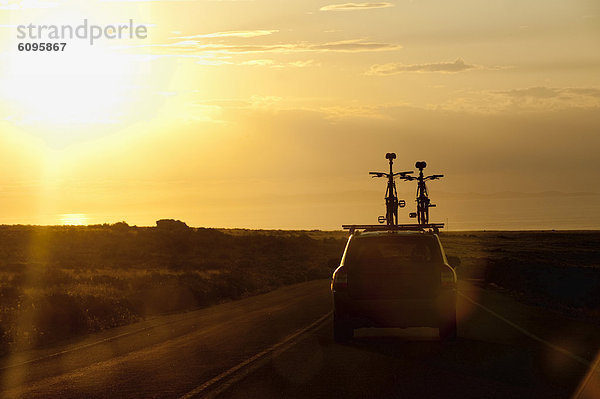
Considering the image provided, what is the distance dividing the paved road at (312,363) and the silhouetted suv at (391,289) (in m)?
0.45

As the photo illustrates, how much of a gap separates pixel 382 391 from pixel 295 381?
4.57ft

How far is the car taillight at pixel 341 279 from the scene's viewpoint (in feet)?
50.1

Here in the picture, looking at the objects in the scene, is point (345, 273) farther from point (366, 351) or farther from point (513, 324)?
point (513, 324)

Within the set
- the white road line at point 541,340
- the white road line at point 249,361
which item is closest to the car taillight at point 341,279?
the white road line at point 249,361

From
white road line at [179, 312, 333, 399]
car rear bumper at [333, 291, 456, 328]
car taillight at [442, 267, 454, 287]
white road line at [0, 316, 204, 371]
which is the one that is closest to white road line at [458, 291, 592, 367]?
car rear bumper at [333, 291, 456, 328]

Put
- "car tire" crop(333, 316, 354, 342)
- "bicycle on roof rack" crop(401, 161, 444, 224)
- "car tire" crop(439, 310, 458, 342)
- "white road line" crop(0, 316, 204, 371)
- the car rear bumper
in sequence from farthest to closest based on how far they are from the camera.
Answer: "bicycle on roof rack" crop(401, 161, 444, 224) → "car tire" crop(333, 316, 354, 342) → "car tire" crop(439, 310, 458, 342) → the car rear bumper → "white road line" crop(0, 316, 204, 371)

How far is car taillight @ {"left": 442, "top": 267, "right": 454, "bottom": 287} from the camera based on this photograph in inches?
588

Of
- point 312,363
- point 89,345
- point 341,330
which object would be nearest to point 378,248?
point 341,330

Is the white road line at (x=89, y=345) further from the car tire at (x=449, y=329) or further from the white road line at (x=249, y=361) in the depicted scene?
the car tire at (x=449, y=329)

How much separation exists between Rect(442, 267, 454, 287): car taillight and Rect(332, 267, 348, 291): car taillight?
5.52ft

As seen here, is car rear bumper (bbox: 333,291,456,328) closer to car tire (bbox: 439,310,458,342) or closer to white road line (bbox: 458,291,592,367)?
car tire (bbox: 439,310,458,342)

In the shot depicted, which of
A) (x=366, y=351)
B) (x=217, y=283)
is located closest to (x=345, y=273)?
(x=366, y=351)

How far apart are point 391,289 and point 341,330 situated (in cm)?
123

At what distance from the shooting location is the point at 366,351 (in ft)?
46.8
